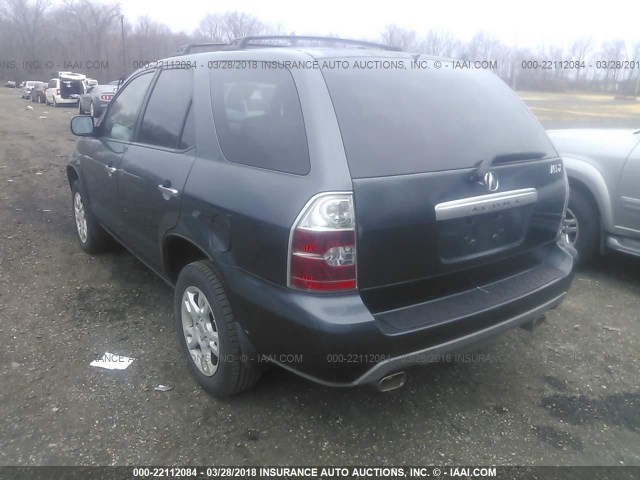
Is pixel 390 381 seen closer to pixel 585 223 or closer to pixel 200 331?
pixel 200 331

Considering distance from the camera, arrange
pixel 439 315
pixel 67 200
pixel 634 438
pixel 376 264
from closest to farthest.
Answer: pixel 376 264, pixel 439 315, pixel 634 438, pixel 67 200

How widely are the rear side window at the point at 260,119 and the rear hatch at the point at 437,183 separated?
20 centimetres

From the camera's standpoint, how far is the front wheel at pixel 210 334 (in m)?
2.56

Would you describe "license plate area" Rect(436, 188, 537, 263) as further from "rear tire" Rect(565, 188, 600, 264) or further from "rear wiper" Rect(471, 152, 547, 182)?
"rear tire" Rect(565, 188, 600, 264)

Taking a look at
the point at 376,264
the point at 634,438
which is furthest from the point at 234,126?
the point at 634,438

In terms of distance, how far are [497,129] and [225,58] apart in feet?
5.04

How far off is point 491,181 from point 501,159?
0.19m

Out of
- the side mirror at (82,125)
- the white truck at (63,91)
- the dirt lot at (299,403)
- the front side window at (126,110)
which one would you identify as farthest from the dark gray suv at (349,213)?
the white truck at (63,91)

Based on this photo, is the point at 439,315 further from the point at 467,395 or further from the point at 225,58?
the point at 225,58

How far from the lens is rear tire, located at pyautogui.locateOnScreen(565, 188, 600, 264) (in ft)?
14.8

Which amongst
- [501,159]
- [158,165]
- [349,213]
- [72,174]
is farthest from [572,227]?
[72,174]

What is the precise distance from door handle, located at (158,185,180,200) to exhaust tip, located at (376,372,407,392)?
4.81 feet

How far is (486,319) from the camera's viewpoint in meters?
2.43

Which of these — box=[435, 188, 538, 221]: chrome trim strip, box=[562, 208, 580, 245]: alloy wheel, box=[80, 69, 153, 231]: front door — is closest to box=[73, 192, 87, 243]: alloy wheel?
box=[80, 69, 153, 231]: front door
